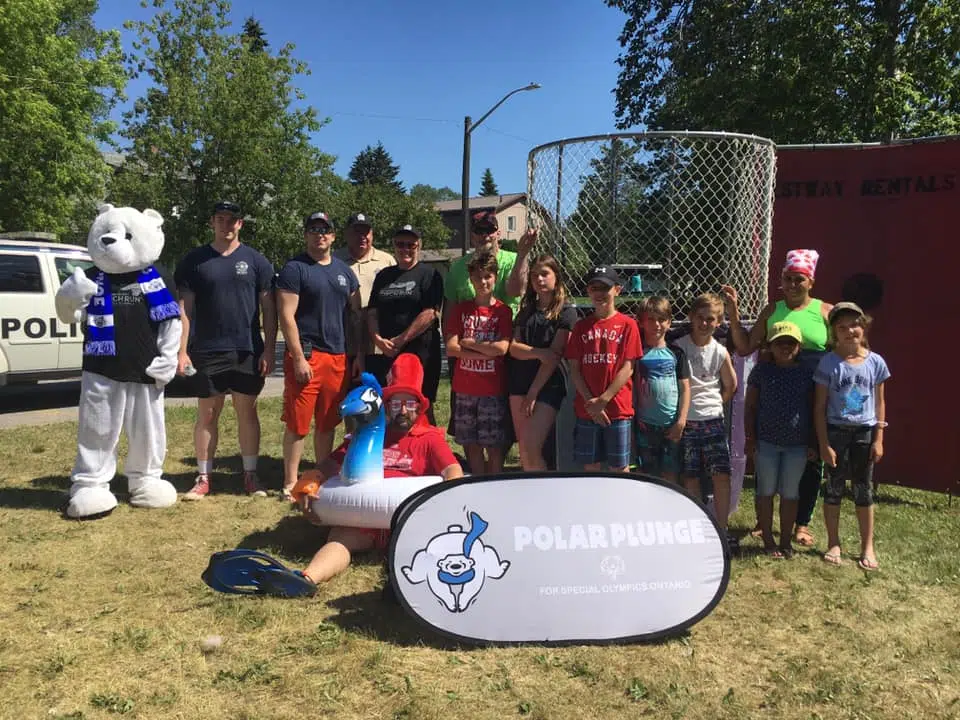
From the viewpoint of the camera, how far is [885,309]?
19.5 feet

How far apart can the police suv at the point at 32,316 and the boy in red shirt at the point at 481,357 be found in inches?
239

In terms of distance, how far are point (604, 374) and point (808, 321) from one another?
4.22 ft

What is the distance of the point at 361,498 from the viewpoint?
395cm

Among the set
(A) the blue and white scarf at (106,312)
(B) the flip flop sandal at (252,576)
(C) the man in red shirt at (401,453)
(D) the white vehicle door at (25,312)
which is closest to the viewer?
(B) the flip flop sandal at (252,576)

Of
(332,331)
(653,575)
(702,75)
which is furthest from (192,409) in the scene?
(702,75)

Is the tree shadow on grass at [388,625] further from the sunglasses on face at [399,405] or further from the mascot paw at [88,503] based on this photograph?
the mascot paw at [88,503]

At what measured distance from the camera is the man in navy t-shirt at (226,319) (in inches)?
212

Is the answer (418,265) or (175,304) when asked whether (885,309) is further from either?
(175,304)

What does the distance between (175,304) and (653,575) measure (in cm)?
381

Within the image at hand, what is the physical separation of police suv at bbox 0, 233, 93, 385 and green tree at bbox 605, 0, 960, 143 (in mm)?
10622

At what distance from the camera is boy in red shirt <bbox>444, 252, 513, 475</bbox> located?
15.6ft

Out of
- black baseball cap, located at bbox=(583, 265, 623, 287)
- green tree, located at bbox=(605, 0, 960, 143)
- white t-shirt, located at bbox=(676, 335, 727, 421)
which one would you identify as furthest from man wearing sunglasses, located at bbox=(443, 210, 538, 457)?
green tree, located at bbox=(605, 0, 960, 143)

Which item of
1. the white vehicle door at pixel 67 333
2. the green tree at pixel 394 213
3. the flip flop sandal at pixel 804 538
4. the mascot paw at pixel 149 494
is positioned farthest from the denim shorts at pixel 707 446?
the green tree at pixel 394 213

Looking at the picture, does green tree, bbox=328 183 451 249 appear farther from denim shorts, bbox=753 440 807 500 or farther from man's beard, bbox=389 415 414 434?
denim shorts, bbox=753 440 807 500
